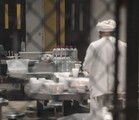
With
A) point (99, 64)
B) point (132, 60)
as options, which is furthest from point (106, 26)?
point (132, 60)

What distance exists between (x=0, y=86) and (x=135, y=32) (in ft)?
18.8

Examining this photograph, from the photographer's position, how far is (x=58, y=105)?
495 cm

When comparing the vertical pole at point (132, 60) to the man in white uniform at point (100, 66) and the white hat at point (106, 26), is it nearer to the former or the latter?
the man in white uniform at point (100, 66)

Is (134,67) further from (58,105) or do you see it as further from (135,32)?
(58,105)

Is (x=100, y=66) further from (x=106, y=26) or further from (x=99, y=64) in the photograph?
(x=106, y=26)

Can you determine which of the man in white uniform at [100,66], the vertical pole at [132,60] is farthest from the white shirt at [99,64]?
the vertical pole at [132,60]

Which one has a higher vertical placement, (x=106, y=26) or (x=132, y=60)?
(x=106, y=26)

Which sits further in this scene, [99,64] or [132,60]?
[99,64]

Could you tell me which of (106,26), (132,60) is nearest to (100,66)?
(106,26)

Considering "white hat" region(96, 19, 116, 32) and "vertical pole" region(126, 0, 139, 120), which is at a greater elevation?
"white hat" region(96, 19, 116, 32)

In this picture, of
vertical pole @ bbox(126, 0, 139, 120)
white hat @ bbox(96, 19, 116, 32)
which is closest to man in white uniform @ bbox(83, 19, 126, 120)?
white hat @ bbox(96, 19, 116, 32)

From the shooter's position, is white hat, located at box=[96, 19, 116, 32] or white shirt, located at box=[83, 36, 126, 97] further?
white hat, located at box=[96, 19, 116, 32]

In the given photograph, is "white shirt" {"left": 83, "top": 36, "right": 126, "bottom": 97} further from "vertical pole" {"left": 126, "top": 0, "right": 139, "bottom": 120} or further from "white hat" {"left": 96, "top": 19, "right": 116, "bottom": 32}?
"vertical pole" {"left": 126, "top": 0, "right": 139, "bottom": 120}

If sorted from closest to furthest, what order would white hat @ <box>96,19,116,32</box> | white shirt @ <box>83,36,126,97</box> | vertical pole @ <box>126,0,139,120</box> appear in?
vertical pole @ <box>126,0,139,120</box>, white shirt @ <box>83,36,126,97</box>, white hat @ <box>96,19,116,32</box>
